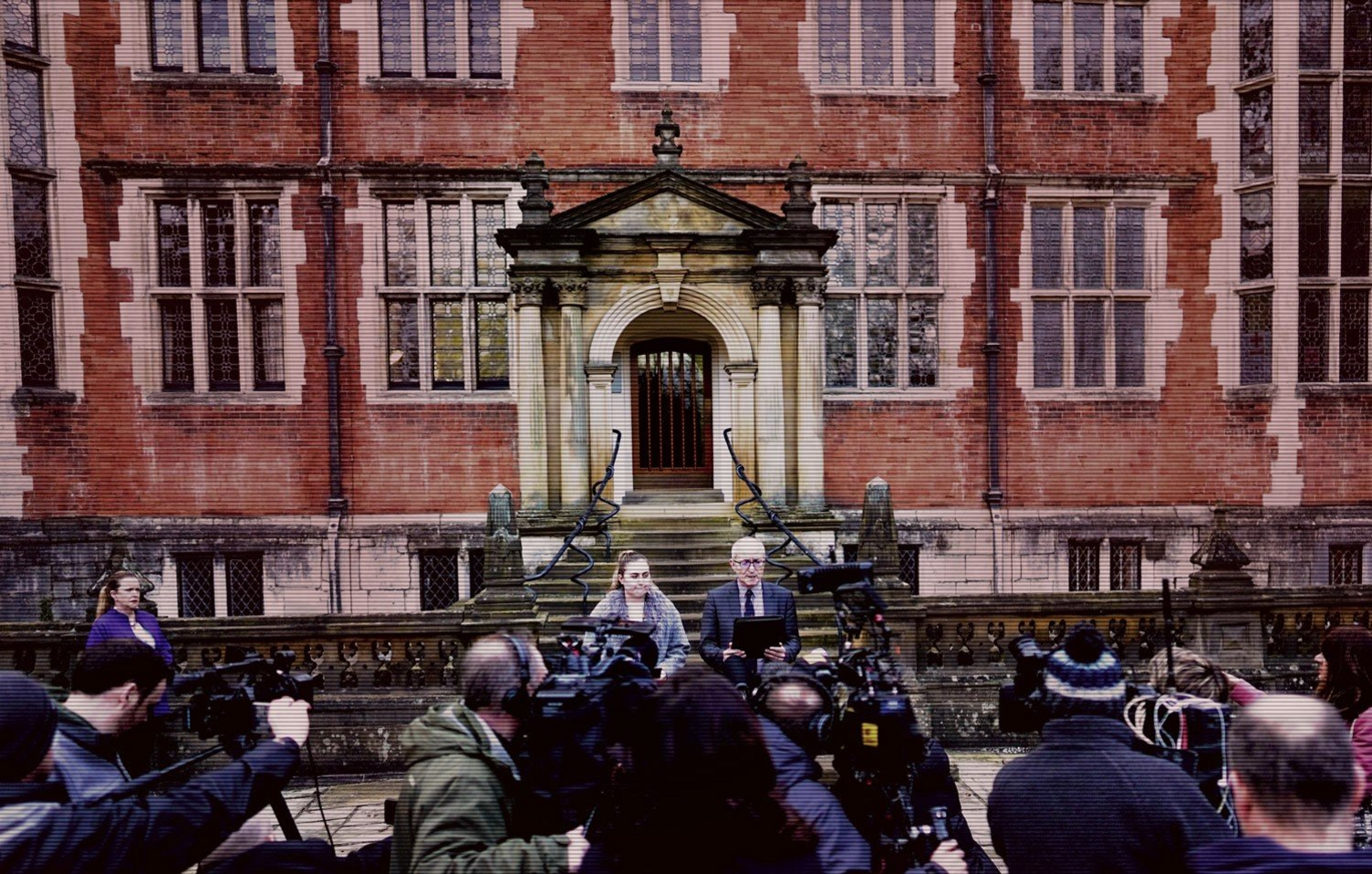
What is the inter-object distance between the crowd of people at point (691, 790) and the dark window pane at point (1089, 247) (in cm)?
1076

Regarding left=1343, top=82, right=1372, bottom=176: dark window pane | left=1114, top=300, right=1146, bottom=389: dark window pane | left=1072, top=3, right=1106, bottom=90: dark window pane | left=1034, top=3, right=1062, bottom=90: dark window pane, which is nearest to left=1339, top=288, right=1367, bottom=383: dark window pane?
left=1343, top=82, right=1372, bottom=176: dark window pane

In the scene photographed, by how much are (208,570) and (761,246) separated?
8.68 m

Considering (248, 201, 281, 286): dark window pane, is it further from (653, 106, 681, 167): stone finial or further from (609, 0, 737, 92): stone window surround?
→ (653, 106, 681, 167): stone finial

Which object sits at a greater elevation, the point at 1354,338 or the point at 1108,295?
the point at 1108,295

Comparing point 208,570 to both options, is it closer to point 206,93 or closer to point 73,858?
point 206,93

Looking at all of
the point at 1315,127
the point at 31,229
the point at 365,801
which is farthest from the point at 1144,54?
the point at 31,229

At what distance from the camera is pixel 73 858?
6.61ft

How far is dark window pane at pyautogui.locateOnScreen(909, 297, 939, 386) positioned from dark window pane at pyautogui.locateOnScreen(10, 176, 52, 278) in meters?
12.0

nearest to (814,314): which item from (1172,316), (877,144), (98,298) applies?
(877,144)

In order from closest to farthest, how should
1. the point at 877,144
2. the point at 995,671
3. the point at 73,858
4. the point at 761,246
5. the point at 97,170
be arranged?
the point at 73,858 < the point at 995,671 < the point at 761,246 < the point at 97,170 < the point at 877,144

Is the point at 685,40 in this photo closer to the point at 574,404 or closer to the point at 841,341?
the point at 841,341

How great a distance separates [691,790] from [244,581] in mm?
11256

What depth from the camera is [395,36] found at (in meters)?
11.5

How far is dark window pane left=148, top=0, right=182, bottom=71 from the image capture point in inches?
444
